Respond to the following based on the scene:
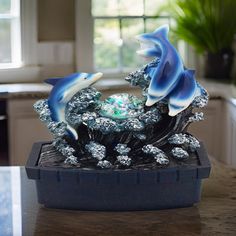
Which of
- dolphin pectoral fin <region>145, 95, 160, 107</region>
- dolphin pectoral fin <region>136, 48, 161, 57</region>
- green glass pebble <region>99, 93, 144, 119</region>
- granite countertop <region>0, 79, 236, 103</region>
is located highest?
dolphin pectoral fin <region>136, 48, 161, 57</region>

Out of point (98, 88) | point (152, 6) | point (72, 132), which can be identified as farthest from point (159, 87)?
point (152, 6)

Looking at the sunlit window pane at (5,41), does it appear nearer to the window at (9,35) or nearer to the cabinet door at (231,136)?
the window at (9,35)

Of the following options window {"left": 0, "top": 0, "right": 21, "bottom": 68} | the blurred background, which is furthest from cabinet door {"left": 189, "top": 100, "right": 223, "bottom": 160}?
window {"left": 0, "top": 0, "right": 21, "bottom": 68}

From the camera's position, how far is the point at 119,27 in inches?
161

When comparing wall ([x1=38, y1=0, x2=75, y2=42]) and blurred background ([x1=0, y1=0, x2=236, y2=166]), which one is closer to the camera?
blurred background ([x1=0, y1=0, x2=236, y2=166])

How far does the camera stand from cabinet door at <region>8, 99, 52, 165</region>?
3480mm

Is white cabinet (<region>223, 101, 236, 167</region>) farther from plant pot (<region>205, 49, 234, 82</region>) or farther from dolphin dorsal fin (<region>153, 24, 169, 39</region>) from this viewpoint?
dolphin dorsal fin (<region>153, 24, 169, 39</region>)

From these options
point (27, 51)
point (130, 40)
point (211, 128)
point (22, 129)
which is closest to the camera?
point (22, 129)

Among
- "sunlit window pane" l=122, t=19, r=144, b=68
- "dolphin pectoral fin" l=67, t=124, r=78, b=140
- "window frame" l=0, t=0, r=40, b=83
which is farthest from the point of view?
"sunlit window pane" l=122, t=19, r=144, b=68

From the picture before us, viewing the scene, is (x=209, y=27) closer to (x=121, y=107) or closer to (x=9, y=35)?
(x=9, y=35)

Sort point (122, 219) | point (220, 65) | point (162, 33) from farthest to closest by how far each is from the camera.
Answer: point (220, 65), point (162, 33), point (122, 219)

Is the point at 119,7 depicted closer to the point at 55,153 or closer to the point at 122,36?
the point at 122,36

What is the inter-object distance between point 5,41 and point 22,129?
2.23ft

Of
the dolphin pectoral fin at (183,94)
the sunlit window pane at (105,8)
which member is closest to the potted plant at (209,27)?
the sunlit window pane at (105,8)
